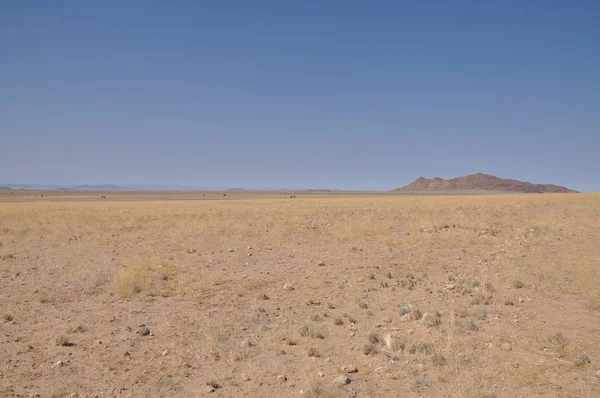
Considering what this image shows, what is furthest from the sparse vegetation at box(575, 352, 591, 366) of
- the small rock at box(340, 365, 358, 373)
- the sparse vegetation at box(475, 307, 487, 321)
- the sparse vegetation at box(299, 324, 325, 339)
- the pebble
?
the sparse vegetation at box(299, 324, 325, 339)

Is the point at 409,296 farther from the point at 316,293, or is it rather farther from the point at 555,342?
the point at 555,342

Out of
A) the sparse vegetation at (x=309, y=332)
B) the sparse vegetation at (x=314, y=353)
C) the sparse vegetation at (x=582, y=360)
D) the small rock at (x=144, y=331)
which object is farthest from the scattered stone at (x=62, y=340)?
the sparse vegetation at (x=582, y=360)

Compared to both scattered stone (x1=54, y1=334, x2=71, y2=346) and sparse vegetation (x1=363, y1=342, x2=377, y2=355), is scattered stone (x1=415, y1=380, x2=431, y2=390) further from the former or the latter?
scattered stone (x1=54, y1=334, x2=71, y2=346)

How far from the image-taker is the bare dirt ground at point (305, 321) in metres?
5.98

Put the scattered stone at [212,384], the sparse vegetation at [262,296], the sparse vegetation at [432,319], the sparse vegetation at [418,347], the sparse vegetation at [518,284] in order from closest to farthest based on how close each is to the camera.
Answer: the scattered stone at [212,384] < the sparse vegetation at [418,347] < the sparse vegetation at [432,319] < the sparse vegetation at [262,296] < the sparse vegetation at [518,284]

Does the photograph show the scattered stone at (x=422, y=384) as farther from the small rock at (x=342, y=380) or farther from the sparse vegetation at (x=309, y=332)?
the sparse vegetation at (x=309, y=332)

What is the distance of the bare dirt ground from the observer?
598 cm

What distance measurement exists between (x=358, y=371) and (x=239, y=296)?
4.93m

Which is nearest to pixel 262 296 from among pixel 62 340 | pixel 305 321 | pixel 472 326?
pixel 305 321

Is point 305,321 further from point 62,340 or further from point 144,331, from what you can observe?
point 62,340

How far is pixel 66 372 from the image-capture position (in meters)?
6.36

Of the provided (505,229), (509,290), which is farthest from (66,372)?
(505,229)

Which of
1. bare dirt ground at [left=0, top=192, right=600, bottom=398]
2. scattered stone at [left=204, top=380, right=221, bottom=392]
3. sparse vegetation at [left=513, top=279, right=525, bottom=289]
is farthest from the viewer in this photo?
sparse vegetation at [left=513, top=279, right=525, bottom=289]

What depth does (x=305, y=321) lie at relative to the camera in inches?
339
